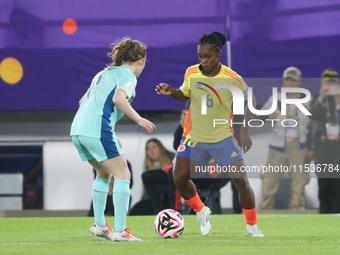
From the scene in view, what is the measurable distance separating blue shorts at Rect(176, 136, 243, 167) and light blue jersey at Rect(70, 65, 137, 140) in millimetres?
824

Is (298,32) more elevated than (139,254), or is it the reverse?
(298,32)

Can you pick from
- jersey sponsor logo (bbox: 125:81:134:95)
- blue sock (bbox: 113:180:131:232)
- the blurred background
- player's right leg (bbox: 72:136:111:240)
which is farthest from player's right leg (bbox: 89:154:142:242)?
the blurred background

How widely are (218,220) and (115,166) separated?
283 centimetres

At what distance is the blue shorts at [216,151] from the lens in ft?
15.9

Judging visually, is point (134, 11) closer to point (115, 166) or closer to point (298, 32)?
point (298, 32)

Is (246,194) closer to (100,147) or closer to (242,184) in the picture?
(242,184)

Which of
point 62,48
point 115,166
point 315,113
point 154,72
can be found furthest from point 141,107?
point 115,166

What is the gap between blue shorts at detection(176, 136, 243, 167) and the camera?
15.9 ft

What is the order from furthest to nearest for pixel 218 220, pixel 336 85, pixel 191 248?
1. pixel 336 85
2. pixel 218 220
3. pixel 191 248

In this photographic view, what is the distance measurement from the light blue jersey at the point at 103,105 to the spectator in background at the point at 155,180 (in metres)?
3.81

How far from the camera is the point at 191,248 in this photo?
13.2ft

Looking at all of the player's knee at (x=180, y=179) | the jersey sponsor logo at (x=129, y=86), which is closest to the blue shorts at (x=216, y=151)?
the player's knee at (x=180, y=179)

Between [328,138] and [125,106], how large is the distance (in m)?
4.82

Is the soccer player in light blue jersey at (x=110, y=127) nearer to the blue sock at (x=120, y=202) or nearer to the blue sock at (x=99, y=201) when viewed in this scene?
the blue sock at (x=120, y=202)
